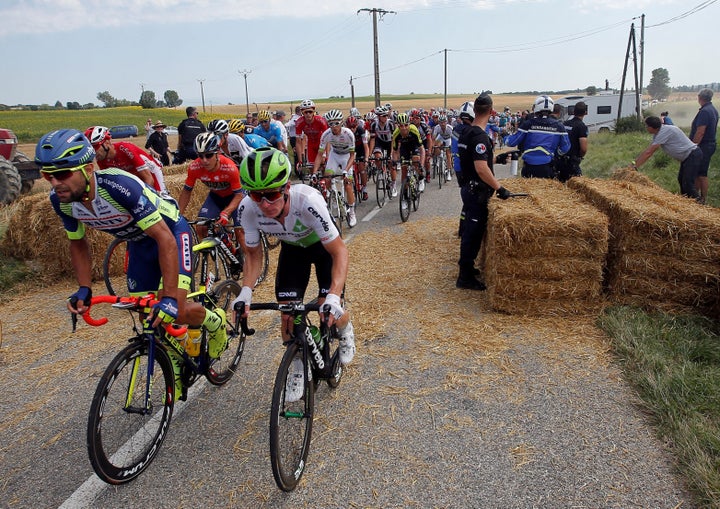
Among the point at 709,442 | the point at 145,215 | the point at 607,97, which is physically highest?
the point at 607,97

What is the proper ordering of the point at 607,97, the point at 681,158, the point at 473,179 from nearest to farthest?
the point at 473,179 → the point at 681,158 → the point at 607,97

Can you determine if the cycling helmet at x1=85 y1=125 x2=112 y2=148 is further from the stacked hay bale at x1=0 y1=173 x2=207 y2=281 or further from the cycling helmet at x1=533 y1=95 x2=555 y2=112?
the cycling helmet at x1=533 y1=95 x2=555 y2=112

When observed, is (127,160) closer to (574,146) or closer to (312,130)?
(312,130)

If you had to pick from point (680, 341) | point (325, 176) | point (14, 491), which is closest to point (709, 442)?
point (680, 341)

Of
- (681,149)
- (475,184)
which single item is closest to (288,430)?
(475,184)

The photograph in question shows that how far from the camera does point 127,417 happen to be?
132 inches

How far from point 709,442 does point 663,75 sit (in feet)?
527

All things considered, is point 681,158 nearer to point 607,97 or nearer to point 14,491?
point 14,491

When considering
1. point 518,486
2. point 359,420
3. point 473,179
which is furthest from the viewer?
point 473,179

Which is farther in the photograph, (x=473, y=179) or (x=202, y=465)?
(x=473, y=179)

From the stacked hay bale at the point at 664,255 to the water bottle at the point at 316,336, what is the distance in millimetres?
3719

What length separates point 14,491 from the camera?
310cm

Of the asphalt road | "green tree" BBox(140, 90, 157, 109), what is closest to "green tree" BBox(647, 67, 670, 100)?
"green tree" BBox(140, 90, 157, 109)

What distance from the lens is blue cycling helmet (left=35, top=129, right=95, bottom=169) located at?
2.76m
